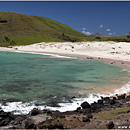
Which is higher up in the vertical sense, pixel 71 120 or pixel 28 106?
pixel 71 120

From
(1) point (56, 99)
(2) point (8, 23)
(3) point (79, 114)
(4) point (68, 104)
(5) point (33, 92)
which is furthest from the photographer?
(2) point (8, 23)

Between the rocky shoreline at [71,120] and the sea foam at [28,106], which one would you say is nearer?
the rocky shoreline at [71,120]

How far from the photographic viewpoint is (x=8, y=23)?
18288 cm

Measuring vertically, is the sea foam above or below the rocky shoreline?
below

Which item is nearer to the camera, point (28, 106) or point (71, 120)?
point (71, 120)

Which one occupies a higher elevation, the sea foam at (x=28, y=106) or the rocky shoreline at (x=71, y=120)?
the rocky shoreline at (x=71, y=120)

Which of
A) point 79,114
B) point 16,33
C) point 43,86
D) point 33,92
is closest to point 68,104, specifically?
point 79,114

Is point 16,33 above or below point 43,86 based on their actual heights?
above

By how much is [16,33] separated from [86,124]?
508 feet

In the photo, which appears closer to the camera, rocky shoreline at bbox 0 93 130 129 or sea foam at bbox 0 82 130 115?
rocky shoreline at bbox 0 93 130 129

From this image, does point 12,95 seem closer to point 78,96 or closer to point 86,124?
point 78,96

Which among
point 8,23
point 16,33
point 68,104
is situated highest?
point 8,23

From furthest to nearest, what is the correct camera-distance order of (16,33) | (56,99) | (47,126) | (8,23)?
(8,23) < (16,33) < (56,99) < (47,126)

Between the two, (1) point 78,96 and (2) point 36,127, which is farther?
(1) point 78,96
